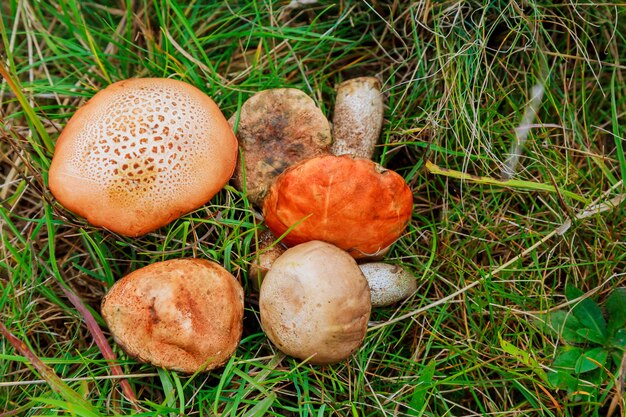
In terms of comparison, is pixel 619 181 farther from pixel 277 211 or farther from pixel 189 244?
pixel 189 244

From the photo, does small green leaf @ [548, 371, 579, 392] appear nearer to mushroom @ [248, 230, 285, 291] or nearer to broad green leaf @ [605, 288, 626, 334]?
broad green leaf @ [605, 288, 626, 334]

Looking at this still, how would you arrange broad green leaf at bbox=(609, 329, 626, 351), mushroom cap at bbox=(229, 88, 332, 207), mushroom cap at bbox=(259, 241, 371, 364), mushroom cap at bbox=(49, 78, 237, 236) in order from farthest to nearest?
mushroom cap at bbox=(229, 88, 332, 207) → broad green leaf at bbox=(609, 329, 626, 351) → mushroom cap at bbox=(49, 78, 237, 236) → mushroom cap at bbox=(259, 241, 371, 364)

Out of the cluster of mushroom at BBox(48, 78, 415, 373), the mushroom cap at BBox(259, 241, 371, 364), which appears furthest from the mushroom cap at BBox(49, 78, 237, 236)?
the mushroom cap at BBox(259, 241, 371, 364)

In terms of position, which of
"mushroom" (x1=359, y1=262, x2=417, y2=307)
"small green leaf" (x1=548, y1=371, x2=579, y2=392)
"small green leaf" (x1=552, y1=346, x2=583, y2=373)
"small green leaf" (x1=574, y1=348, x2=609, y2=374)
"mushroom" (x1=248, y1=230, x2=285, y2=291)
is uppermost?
"mushroom" (x1=248, y1=230, x2=285, y2=291)

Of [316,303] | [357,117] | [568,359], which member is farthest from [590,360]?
[357,117]

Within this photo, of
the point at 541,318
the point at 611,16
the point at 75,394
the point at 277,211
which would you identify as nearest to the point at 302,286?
the point at 277,211

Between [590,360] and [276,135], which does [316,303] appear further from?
[590,360]
